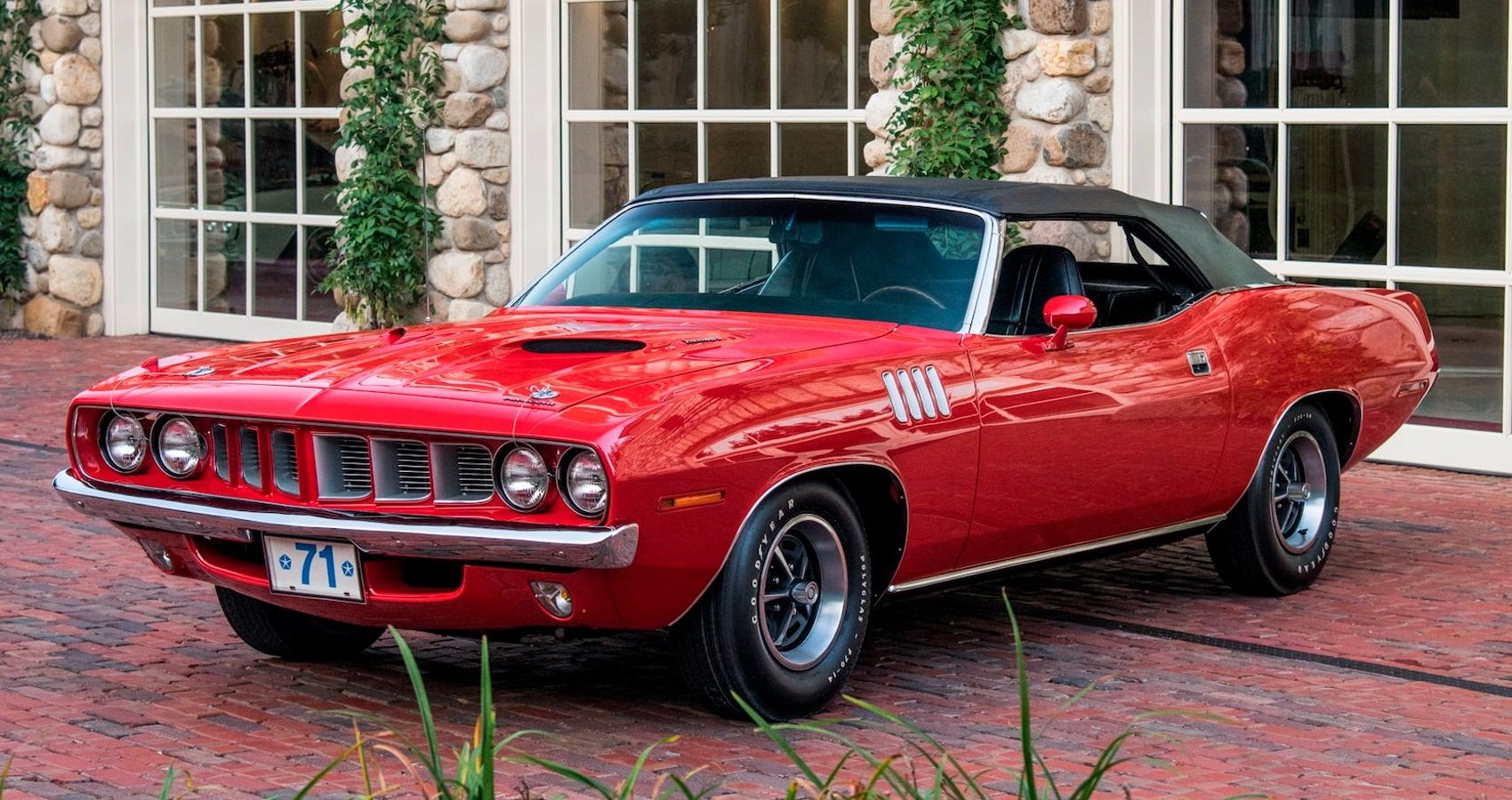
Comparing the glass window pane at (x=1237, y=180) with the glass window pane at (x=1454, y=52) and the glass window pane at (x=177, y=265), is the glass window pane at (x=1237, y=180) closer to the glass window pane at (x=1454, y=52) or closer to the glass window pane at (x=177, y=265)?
the glass window pane at (x=1454, y=52)

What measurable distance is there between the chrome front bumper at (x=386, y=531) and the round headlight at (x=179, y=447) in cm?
7

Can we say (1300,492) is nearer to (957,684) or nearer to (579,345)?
(957,684)

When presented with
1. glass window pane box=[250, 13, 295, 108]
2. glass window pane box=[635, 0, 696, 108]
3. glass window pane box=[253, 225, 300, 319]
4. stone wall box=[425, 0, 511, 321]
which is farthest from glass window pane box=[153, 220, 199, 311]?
glass window pane box=[635, 0, 696, 108]

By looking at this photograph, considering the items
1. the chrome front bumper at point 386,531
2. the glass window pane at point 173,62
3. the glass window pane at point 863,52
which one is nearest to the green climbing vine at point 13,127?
the glass window pane at point 173,62

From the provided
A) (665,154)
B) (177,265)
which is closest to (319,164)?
(177,265)

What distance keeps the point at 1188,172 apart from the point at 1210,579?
12.3ft

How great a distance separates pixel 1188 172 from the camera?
34.6 ft

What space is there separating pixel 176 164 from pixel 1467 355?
9.68 metres

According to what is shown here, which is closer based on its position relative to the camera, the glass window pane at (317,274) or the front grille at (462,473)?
the front grille at (462,473)

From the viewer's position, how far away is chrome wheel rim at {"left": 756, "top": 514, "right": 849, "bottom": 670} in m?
5.10

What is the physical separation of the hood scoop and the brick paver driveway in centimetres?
88

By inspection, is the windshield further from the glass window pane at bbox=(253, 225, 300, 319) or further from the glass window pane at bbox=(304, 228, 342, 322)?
the glass window pane at bbox=(253, 225, 300, 319)

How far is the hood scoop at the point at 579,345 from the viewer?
5.33 metres

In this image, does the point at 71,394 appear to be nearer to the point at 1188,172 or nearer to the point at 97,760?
the point at 1188,172
